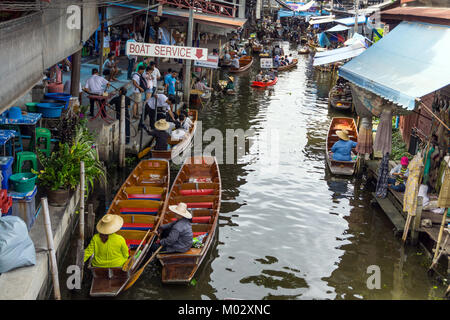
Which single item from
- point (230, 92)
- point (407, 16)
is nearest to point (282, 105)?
point (230, 92)

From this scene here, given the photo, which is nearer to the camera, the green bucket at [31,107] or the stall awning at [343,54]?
the green bucket at [31,107]

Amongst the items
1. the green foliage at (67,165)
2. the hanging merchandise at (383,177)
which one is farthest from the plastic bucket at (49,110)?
the hanging merchandise at (383,177)

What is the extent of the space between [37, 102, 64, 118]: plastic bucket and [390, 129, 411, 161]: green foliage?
10.3 metres

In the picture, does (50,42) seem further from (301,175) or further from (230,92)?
(230,92)

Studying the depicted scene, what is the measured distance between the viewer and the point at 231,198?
13.8 m

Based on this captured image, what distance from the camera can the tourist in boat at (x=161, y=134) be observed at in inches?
577

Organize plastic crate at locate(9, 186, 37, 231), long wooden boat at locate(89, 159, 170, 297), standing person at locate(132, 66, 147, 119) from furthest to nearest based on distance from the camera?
standing person at locate(132, 66, 147, 119) < plastic crate at locate(9, 186, 37, 231) < long wooden boat at locate(89, 159, 170, 297)

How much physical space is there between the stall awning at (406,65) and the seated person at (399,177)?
262 cm

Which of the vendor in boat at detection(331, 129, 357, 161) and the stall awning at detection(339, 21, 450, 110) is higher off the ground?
the stall awning at detection(339, 21, 450, 110)

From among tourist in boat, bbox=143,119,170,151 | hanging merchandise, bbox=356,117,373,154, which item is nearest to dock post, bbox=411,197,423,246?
hanging merchandise, bbox=356,117,373,154

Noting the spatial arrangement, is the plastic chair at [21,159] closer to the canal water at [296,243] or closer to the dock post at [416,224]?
the canal water at [296,243]

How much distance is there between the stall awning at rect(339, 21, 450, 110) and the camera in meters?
10.2

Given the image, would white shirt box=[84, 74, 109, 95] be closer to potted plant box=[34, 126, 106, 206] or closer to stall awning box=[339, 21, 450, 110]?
potted plant box=[34, 126, 106, 206]

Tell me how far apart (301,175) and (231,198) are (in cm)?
325
